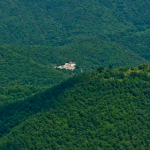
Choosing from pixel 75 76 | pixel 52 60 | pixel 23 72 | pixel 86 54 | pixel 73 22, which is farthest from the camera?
pixel 73 22

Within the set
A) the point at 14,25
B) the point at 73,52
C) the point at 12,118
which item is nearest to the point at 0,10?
the point at 14,25

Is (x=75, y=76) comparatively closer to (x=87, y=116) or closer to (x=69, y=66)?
(x=87, y=116)

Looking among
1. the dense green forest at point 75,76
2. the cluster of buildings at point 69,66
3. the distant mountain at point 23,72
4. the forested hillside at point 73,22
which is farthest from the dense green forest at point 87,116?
the forested hillside at point 73,22

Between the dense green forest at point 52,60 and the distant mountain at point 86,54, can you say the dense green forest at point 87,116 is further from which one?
the distant mountain at point 86,54

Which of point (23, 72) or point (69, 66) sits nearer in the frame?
point (23, 72)

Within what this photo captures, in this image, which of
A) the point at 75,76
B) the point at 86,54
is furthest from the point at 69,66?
the point at 75,76

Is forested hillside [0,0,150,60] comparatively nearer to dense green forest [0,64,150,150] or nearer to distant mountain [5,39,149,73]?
distant mountain [5,39,149,73]
